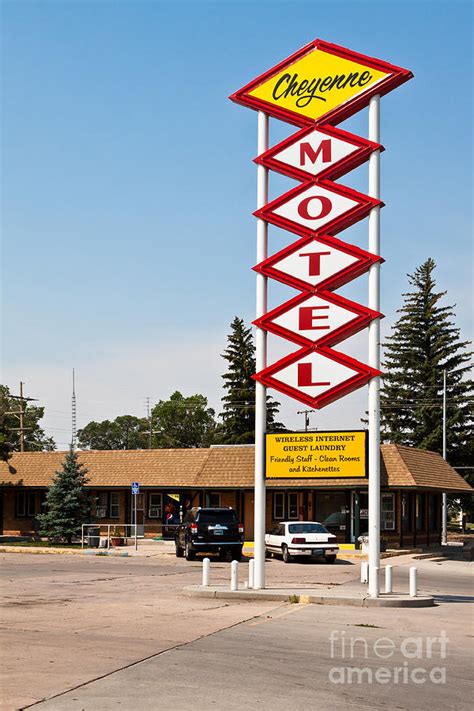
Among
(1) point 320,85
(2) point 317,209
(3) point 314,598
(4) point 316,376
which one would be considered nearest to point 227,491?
(4) point 316,376

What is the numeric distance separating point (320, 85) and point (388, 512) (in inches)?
990

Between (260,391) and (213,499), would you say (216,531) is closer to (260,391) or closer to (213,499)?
(260,391)

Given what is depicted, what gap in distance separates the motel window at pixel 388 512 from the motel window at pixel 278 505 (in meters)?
4.84

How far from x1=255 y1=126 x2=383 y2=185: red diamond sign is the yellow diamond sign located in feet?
1.31

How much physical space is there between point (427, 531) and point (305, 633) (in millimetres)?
34189

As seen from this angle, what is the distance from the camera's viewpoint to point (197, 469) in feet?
153

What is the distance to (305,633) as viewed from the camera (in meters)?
15.3

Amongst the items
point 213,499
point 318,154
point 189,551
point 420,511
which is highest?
point 318,154

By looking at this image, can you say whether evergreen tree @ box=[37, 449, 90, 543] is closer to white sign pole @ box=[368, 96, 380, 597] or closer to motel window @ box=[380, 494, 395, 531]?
motel window @ box=[380, 494, 395, 531]

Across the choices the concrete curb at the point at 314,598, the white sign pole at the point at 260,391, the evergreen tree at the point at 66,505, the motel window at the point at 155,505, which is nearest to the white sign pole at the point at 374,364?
the concrete curb at the point at 314,598

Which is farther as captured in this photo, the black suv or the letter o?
the black suv

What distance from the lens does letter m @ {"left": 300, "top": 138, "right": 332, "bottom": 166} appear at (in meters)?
22.8

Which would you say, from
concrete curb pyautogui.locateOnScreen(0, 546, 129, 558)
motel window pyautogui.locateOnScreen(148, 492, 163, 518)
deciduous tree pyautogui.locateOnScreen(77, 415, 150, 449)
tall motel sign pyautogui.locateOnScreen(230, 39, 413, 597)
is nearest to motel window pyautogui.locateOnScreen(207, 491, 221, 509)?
motel window pyautogui.locateOnScreen(148, 492, 163, 518)

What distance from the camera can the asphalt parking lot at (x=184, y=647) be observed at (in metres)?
10.3
